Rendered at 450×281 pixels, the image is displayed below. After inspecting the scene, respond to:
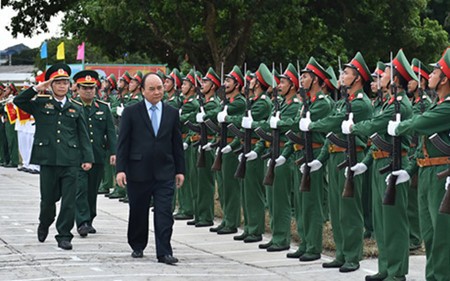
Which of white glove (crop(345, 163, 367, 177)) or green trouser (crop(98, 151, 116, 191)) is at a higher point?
white glove (crop(345, 163, 367, 177))

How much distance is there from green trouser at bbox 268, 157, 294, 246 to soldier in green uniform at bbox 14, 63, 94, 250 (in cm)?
216

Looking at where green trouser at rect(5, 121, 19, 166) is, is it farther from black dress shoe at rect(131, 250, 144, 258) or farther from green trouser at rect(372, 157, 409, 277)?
green trouser at rect(372, 157, 409, 277)

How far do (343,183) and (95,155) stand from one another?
3.81 m

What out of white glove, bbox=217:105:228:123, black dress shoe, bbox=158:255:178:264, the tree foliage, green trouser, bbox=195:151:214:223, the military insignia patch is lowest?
black dress shoe, bbox=158:255:178:264

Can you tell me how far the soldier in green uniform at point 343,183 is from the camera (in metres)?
10.3

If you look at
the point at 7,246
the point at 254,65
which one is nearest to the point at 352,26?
the point at 254,65

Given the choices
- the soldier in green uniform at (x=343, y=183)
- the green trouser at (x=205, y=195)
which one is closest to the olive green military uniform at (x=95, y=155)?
the green trouser at (x=205, y=195)

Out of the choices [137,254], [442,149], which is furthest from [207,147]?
[442,149]

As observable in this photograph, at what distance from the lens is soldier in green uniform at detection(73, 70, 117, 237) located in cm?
1283

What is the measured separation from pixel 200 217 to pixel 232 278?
14.6 feet

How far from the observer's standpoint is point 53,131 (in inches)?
459

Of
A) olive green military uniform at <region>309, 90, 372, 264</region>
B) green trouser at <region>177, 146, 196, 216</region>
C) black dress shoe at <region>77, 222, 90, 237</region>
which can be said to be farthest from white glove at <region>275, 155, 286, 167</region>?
green trouser at <region>177, 146, 196, 216</region>

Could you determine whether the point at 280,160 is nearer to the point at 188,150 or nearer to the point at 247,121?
the point at 247,121

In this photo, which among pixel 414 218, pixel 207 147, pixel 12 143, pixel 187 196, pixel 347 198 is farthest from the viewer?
A: pixel 12 143
